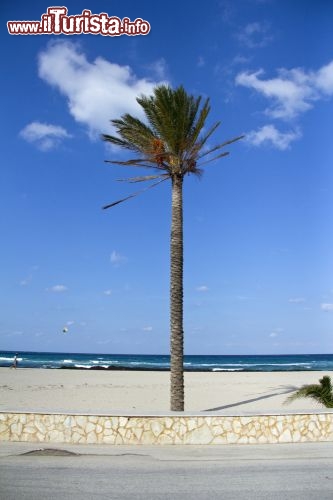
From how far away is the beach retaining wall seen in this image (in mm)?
9508

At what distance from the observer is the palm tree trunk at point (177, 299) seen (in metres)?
12.3

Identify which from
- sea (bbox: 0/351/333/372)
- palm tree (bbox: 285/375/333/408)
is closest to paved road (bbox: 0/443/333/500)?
palm tree (bbox: 285/375/333/408)

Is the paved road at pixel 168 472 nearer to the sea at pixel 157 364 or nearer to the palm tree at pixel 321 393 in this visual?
the palm tree at pixel 321 393

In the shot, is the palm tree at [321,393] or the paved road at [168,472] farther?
the palm tree at [321,393]

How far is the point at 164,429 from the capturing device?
31.2 ft

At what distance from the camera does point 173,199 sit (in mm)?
13398

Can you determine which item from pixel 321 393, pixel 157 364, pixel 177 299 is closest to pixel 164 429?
pixel 177 299

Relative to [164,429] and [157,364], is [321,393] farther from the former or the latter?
[157,364]

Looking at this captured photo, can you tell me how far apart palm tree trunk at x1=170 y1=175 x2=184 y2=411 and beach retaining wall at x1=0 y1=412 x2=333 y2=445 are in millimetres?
2705

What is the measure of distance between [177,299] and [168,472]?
5.53 metres

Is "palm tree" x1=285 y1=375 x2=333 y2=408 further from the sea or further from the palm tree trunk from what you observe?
the sea

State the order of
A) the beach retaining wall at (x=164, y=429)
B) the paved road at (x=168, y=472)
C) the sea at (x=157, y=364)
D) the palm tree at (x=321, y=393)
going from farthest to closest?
1. the sea at (x=157, y=364)
2. the palm tree at (x=321, y=393)
3. the beach retaining wall at (x=164, y=429)
4. the paved road at (x=168, y=472)

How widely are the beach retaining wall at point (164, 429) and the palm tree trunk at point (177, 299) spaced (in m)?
2.71

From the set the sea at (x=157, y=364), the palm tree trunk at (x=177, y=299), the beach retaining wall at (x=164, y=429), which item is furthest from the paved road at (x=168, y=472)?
the sea at (x=157, y=364)
